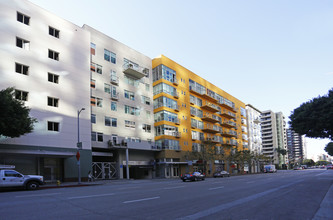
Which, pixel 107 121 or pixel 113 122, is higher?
pixel 107 121

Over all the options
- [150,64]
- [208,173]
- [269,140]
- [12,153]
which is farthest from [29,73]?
[269,140]

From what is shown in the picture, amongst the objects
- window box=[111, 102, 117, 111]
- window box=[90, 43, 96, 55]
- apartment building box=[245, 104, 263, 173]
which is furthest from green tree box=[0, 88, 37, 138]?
apartment building box=[245, 104, 263, 173]

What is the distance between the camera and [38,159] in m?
30.5

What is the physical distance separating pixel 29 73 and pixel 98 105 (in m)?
11.1

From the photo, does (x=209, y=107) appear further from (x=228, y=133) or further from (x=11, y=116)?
(x=11, y=116)

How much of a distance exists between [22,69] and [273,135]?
5835 inches

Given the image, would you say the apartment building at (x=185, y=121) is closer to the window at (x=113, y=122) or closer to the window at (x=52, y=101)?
the window at (x=113, y=122)

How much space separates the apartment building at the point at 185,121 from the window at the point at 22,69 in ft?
79.0

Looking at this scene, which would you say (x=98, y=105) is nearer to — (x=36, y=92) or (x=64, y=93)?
(x=64, y=93)

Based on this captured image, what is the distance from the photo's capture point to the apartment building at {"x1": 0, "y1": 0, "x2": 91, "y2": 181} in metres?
28.8

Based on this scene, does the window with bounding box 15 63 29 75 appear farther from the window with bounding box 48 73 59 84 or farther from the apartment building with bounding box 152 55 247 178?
the apartment building with bounding box 152 55 247 178

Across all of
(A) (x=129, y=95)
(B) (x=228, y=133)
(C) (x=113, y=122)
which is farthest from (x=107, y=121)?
(B) (x=228, y=133)

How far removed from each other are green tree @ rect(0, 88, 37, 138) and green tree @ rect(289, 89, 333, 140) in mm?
27958

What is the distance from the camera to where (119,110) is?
140ft
